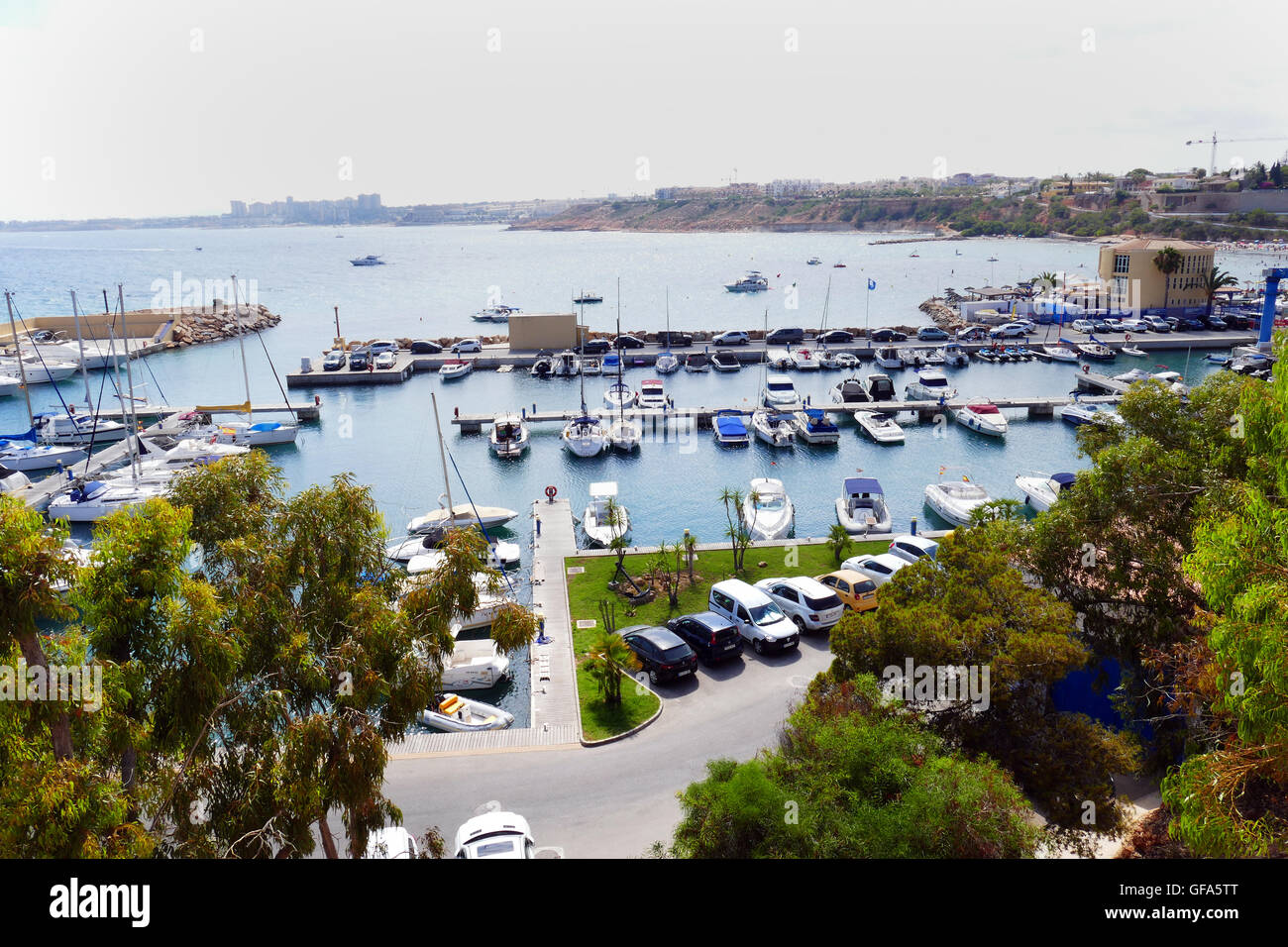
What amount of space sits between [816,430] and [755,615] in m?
21.7

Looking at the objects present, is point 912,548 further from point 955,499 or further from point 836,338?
point 836,338

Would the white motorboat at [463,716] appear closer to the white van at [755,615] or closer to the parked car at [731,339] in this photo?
the white van at [755,615]

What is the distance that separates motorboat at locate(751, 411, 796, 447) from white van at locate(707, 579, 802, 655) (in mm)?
19453

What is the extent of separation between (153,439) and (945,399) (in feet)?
122

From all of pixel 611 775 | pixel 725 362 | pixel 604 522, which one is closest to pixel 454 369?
pixel 725 362

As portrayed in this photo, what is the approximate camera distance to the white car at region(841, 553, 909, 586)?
20.0 metres

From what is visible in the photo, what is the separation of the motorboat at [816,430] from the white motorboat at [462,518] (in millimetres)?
15206

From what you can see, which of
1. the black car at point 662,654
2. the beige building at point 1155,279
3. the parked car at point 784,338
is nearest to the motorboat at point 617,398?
the parked car at point 784,338

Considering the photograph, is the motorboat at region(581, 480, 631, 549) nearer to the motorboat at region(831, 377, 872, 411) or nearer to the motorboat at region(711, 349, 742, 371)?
the motorboat at region(831, 377, 872, 411)

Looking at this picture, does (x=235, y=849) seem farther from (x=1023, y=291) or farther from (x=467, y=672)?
(x=1023, y=291)

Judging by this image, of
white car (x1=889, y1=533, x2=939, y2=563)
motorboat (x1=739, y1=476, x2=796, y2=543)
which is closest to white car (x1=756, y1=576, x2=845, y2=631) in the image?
white car (x1=889, y1=533, x2=939, y2=563)

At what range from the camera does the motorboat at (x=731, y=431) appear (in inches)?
1516

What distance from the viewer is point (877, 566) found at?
20.3 m
